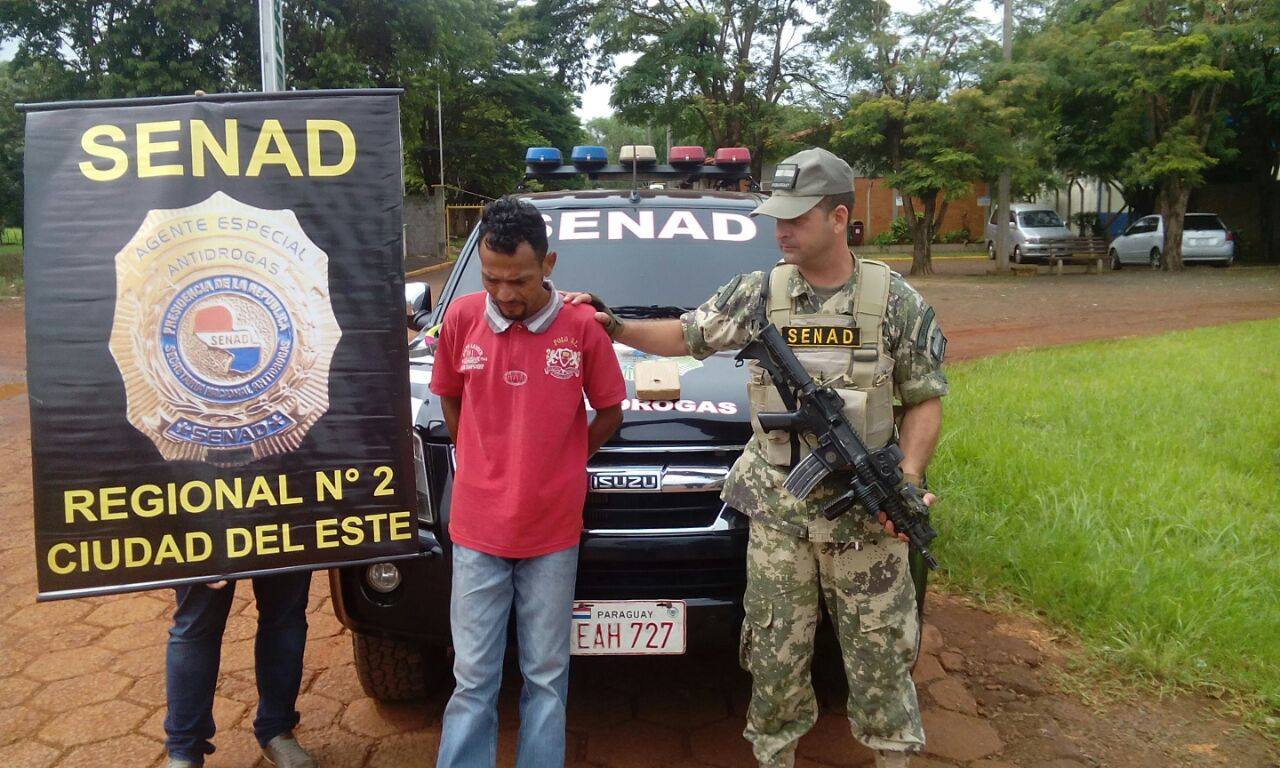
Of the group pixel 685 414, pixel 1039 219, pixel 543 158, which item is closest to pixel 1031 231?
pixel 1039 219

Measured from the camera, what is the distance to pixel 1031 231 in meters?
27.3

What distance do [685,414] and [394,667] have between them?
1.28 m

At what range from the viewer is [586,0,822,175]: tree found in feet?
85.1

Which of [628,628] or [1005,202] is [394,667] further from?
[1005,202]

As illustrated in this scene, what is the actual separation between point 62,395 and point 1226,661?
3897 millimetres

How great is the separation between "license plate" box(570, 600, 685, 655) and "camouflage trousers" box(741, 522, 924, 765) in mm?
223

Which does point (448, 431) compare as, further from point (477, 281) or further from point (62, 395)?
point (477, 281)

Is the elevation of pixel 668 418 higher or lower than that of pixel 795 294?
lower

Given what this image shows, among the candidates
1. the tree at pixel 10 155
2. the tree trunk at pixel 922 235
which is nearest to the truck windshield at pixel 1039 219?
the tree trunk at pixel 922 235

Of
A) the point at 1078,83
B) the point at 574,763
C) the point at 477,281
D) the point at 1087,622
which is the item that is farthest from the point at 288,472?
the point at 1078,83

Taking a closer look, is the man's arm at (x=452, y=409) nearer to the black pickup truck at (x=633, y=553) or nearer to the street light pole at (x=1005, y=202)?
the black pickup truck at (x=633, y=553)

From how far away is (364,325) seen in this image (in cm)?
261

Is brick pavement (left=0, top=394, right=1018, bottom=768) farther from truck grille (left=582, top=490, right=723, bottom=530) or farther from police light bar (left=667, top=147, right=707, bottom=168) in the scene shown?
police light bar (left=667, top=147, right=707, bottom=168)

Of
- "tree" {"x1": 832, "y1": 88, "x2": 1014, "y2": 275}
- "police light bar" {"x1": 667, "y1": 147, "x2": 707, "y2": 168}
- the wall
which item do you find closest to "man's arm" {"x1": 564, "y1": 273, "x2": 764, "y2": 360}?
"police light bar" {"x1": 667, "y1": 147, "x2": 707, "y2": 168}
